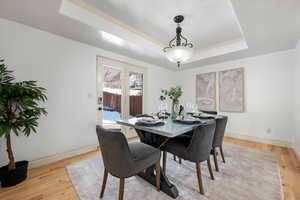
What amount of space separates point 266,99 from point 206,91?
1.51 metres

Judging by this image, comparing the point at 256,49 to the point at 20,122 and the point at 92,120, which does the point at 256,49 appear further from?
the point at 20,122

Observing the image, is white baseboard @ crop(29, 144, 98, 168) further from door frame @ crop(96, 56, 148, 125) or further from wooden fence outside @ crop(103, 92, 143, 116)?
wooden fence outside @ crop(103, 92, 143, 116)

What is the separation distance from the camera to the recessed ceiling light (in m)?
2.22

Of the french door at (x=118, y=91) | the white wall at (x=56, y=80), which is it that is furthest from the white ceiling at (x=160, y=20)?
the french door at (x=118, y=91)

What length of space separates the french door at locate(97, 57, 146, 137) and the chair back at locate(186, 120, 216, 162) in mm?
2202

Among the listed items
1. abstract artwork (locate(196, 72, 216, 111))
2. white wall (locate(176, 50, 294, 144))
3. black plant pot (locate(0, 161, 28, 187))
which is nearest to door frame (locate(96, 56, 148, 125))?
black plant pot (locate(0, 161, 28, 187))

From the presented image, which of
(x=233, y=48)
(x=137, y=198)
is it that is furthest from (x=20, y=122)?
(x=233, y=48)

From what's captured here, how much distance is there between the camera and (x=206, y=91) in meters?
4.16

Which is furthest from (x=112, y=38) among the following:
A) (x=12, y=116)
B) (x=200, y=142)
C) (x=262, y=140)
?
(x=262, y=140)

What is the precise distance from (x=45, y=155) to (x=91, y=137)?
0.81 m

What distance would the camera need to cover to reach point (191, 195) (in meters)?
1.44

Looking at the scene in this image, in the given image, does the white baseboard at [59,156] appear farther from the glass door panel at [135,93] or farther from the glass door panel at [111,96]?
the glass door panel at [135,93]

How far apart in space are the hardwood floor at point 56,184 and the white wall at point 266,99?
941 mm

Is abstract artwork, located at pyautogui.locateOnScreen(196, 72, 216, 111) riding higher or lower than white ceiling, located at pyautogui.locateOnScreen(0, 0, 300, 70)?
lower
